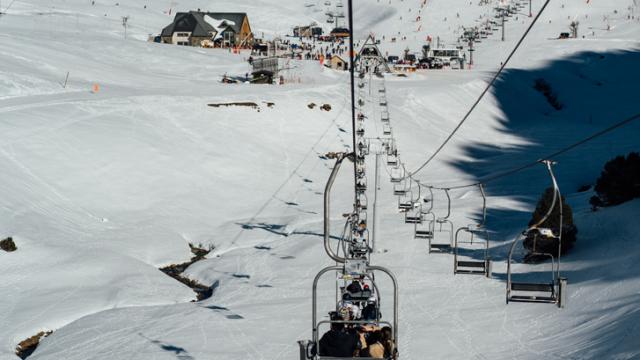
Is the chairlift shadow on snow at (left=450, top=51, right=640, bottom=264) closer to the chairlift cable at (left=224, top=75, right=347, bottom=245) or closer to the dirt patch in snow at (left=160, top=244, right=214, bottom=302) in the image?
the chairlift cable at (left=224, top=75, right=347, bottom=245)

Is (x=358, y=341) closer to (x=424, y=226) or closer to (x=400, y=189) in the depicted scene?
(x=424, y=226)

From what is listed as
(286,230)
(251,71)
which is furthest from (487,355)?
(251,71)

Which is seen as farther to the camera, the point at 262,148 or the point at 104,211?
the point at 262,148

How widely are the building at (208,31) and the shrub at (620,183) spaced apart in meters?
71.7

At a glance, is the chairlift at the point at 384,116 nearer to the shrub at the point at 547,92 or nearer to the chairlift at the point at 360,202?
the chairlift at the point at 360,202

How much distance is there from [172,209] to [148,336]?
17.1 m

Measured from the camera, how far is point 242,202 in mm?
46969

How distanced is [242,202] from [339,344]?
1359 inches

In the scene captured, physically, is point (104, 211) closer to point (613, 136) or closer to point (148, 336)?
point (148, 336)

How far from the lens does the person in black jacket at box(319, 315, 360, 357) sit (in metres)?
12.7

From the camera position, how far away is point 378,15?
14550 cm

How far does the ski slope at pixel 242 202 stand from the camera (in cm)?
2673

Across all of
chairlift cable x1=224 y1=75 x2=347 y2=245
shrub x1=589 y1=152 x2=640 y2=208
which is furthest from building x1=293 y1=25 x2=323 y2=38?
shrub x1=589 y1=152 x2=640 y2=208

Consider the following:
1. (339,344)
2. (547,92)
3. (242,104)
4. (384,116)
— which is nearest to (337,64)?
(547,92)
